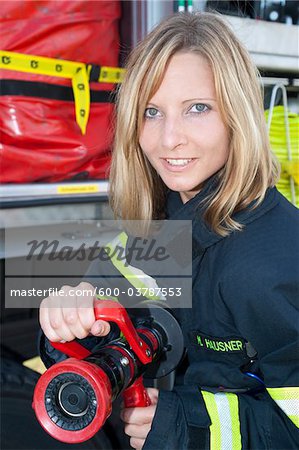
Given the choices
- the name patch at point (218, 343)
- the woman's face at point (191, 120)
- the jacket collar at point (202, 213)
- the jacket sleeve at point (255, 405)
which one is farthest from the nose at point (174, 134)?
the name patch at point (218, 343)

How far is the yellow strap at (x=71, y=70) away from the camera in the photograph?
1615 millimetres

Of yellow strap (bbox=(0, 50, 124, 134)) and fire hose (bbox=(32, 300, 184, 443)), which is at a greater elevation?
yellow strap (bbox=(0, 50, 124, 134))

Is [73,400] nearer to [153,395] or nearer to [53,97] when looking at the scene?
[153,395]

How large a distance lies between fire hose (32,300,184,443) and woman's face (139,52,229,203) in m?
0.38

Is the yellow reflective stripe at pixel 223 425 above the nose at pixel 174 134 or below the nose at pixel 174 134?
below

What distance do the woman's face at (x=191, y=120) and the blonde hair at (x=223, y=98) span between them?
2 cm

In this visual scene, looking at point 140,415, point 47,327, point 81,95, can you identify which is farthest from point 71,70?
point 140,415

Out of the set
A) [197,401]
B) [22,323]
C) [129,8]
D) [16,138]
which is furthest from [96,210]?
[197,401]

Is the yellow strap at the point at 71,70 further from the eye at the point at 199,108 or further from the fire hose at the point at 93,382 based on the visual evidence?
the fire hose at the point at 93,382

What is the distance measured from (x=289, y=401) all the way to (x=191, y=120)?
598 millimetres

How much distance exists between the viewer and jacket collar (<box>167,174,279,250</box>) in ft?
3.91

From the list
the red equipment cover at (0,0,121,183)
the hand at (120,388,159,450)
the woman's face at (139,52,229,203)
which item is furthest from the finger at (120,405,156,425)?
the red equipment cover at (0,0,121,183)

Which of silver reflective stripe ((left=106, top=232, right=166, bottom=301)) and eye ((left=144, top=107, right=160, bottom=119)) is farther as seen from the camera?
silver reflective stripe ((left=106, top=232, right=166, bottom=301))

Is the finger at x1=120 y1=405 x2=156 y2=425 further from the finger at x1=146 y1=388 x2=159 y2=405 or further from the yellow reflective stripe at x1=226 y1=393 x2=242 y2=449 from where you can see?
the yellow reflective stripe at x1=226 y1=393 x2=242 y2=449
